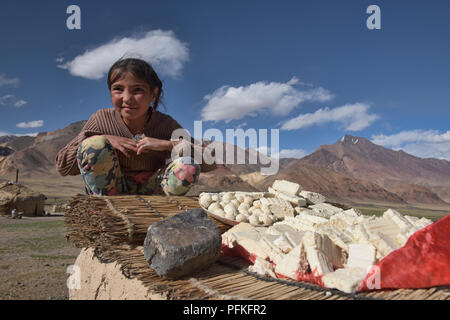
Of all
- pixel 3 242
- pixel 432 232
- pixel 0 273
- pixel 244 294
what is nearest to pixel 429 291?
pixel 432 232

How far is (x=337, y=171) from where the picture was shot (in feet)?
210

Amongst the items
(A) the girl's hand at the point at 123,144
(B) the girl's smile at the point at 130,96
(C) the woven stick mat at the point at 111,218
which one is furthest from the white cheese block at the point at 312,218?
(B) the girl's smile at the point at 130,96

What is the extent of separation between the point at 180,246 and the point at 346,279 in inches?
30.7

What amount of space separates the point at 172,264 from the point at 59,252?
5.99 m

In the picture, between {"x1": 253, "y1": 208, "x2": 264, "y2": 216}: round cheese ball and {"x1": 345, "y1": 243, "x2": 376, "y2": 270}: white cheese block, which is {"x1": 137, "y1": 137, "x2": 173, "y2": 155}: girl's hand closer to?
{"x1": 253, "y1": 208, "x2": 264, "y2": 216}: round cheese ball

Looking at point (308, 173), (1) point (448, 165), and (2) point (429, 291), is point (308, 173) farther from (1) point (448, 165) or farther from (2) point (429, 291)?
(1) point (448, 165)

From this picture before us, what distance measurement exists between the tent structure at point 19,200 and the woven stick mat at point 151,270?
49.5 ft

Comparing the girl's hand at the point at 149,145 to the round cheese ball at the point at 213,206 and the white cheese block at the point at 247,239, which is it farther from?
the white cheese block at the point at 247,239

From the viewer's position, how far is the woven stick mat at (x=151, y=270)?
4.30 ft

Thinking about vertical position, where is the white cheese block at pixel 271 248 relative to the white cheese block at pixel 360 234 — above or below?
below

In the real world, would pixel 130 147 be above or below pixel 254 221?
above

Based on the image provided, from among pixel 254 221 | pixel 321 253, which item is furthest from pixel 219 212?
pixel 321 253

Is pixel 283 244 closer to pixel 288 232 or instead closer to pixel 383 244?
pixel 288 232

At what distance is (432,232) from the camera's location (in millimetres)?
1413
